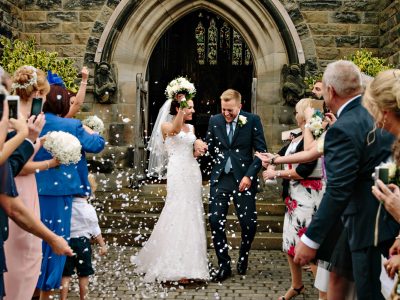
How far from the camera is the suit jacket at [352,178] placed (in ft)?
10.2

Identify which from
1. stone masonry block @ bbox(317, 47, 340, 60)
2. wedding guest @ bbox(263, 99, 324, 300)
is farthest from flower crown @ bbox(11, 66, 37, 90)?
stone masonry block @ bbox(317, 47, 340, 60)

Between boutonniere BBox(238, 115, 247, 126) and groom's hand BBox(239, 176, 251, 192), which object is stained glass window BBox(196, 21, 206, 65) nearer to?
boutonniere BBox(238, 115, 247, 126)

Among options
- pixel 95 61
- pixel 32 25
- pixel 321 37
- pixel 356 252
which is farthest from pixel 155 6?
pixel 356 252

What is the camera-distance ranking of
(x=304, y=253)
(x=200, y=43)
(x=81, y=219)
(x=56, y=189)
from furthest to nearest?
1. (x=200, y=43)
2. (x=81, y=219)
3. (x=56, y=189)
4. (x=304, y=253)

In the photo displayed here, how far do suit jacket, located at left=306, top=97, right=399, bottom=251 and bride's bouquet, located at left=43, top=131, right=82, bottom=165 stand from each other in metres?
1.85

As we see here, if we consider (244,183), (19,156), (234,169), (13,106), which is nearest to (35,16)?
(234,169)

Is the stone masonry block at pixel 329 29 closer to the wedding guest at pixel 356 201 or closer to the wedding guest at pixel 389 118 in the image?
the wedding guest at pixel 356 201

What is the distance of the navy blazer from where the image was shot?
450cm

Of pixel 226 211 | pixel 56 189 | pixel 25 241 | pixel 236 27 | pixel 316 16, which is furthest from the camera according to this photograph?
pixel 236 27

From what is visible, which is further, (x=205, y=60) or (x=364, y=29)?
(x=205, y=60)

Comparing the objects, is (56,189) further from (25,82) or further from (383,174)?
(383,174)

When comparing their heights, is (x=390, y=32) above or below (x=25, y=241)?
above

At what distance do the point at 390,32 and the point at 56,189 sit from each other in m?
7.04

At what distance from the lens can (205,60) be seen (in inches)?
570
